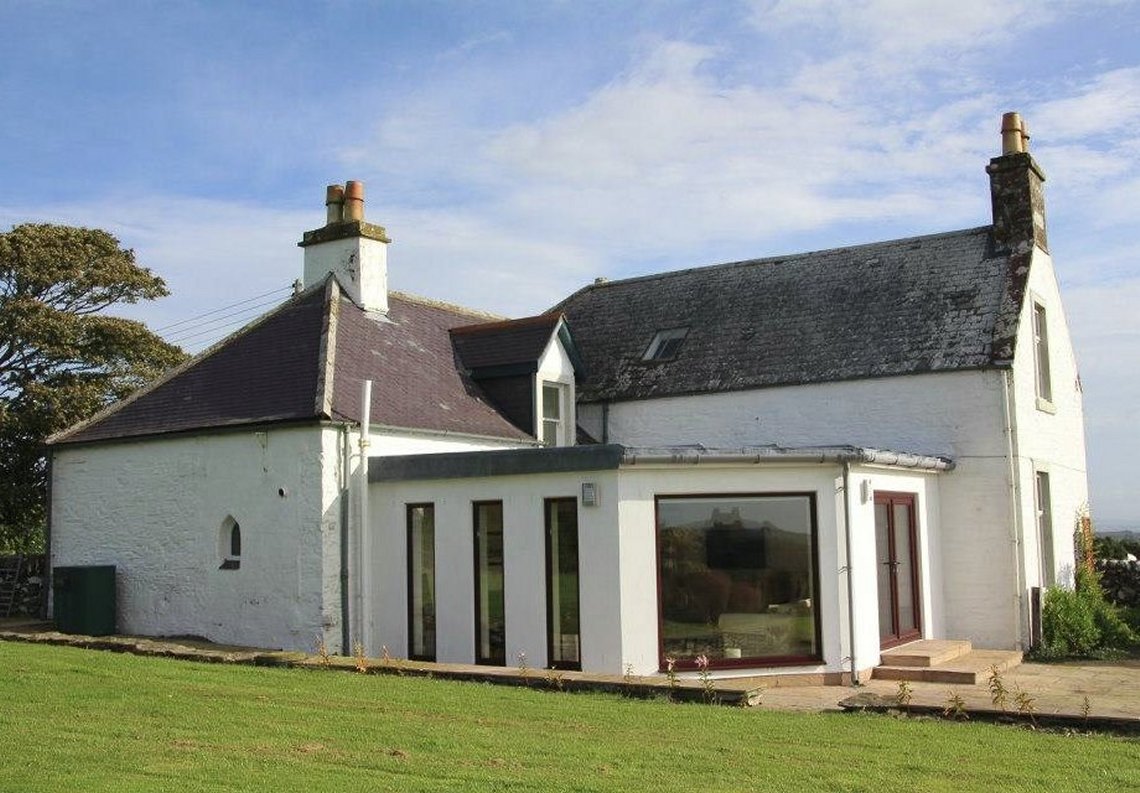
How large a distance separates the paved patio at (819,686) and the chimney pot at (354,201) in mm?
8364

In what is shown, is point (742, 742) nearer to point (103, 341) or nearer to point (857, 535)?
point (857, 535)

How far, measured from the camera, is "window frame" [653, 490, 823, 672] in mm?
15695

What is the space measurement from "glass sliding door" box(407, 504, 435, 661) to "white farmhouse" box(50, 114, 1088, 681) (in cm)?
4

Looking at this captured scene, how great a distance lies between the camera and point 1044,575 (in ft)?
71.0

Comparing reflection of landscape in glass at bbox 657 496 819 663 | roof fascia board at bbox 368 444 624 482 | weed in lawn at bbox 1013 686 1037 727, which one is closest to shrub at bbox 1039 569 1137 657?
reflection of landscape in glass at bbox 657 496 819 663

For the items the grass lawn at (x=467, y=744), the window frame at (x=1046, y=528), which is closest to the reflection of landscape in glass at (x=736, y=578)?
the grass lawn at (x=467, y=744)

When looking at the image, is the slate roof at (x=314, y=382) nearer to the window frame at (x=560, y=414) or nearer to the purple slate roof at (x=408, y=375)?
the purple slate roof at (x=408, y=375)

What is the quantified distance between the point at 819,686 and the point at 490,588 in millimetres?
4700

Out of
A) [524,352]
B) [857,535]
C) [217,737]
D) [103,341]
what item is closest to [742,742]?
[217,737]

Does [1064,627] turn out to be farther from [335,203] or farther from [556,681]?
[335,203]

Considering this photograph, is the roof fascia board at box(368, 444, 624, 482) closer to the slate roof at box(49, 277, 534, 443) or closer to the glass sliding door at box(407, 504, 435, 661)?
the glass sliding door at box(407, 504, 435, 661)

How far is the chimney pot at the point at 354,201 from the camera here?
73.9ft

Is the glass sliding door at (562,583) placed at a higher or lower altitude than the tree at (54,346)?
lower

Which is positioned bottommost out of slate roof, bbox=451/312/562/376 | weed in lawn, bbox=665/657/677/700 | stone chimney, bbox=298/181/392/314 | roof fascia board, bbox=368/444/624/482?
weed in lawn, bbox=665/657/677/700
